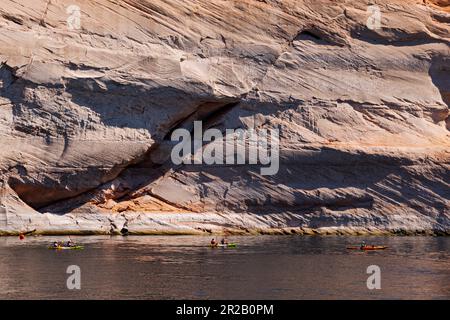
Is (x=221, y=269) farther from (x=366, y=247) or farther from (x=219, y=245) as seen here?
(x=366, y=247)

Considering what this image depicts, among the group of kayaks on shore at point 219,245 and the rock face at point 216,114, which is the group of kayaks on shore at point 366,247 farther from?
the rock face at point 216,114

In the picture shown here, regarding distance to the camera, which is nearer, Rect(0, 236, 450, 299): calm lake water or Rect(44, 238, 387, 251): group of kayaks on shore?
Rect(0, 236, 450, 299): calm lake water

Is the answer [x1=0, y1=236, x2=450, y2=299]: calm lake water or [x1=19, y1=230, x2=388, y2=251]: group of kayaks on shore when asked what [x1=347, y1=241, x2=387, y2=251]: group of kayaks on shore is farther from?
[x1=0, y1=236, x2=450, y2=299]: calm lake water

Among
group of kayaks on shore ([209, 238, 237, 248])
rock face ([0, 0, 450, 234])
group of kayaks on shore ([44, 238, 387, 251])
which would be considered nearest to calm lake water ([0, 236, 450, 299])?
group of kayaks on shore ([209, 238, 237, 248])

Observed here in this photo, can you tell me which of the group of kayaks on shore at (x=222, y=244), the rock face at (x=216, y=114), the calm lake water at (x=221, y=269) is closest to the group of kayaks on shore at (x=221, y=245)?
the group of kayaks on shore at (x=222, y=244)

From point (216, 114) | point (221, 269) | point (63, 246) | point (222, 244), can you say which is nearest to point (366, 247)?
point (222, 244)
